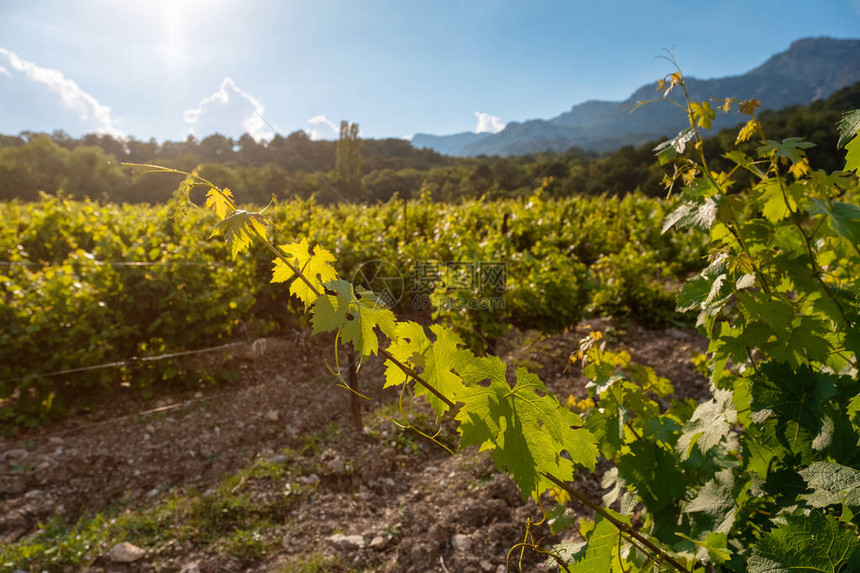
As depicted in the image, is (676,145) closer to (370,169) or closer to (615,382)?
(615,382)

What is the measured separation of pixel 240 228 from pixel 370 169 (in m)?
21.0

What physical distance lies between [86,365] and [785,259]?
5.68 meters

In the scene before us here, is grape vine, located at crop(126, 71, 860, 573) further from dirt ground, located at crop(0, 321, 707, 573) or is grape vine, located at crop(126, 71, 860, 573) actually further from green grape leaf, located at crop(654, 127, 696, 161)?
dirt ground, located at crop(0, 321, 707, 573)

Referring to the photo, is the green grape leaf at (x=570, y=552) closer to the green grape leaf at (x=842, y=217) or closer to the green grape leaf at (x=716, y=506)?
the green grape leaf at (x=716, y=506)

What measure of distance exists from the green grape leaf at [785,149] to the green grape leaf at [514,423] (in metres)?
1.04

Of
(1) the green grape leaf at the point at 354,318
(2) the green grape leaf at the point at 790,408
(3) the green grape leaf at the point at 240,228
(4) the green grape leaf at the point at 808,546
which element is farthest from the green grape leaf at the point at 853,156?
(3) the green grape leaf at the point at 240,228

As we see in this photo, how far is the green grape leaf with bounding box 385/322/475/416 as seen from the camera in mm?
863

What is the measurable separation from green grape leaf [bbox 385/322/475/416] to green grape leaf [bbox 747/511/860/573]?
2.13ft

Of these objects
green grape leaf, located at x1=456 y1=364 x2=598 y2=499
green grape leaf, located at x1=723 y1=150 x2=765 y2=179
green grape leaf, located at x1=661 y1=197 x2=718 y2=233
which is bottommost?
green grape leaf, located at x1=456 y1=364 x2=598 y2=499

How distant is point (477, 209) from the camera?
364 inches

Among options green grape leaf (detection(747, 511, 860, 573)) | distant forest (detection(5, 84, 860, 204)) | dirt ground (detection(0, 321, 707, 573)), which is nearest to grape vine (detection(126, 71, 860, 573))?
green grape leaf (detection(747, 511, 860, 573))

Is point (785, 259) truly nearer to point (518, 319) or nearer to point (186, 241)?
point (518, 319)

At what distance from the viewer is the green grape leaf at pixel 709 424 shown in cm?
134

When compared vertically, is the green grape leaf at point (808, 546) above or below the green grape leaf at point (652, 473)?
above
